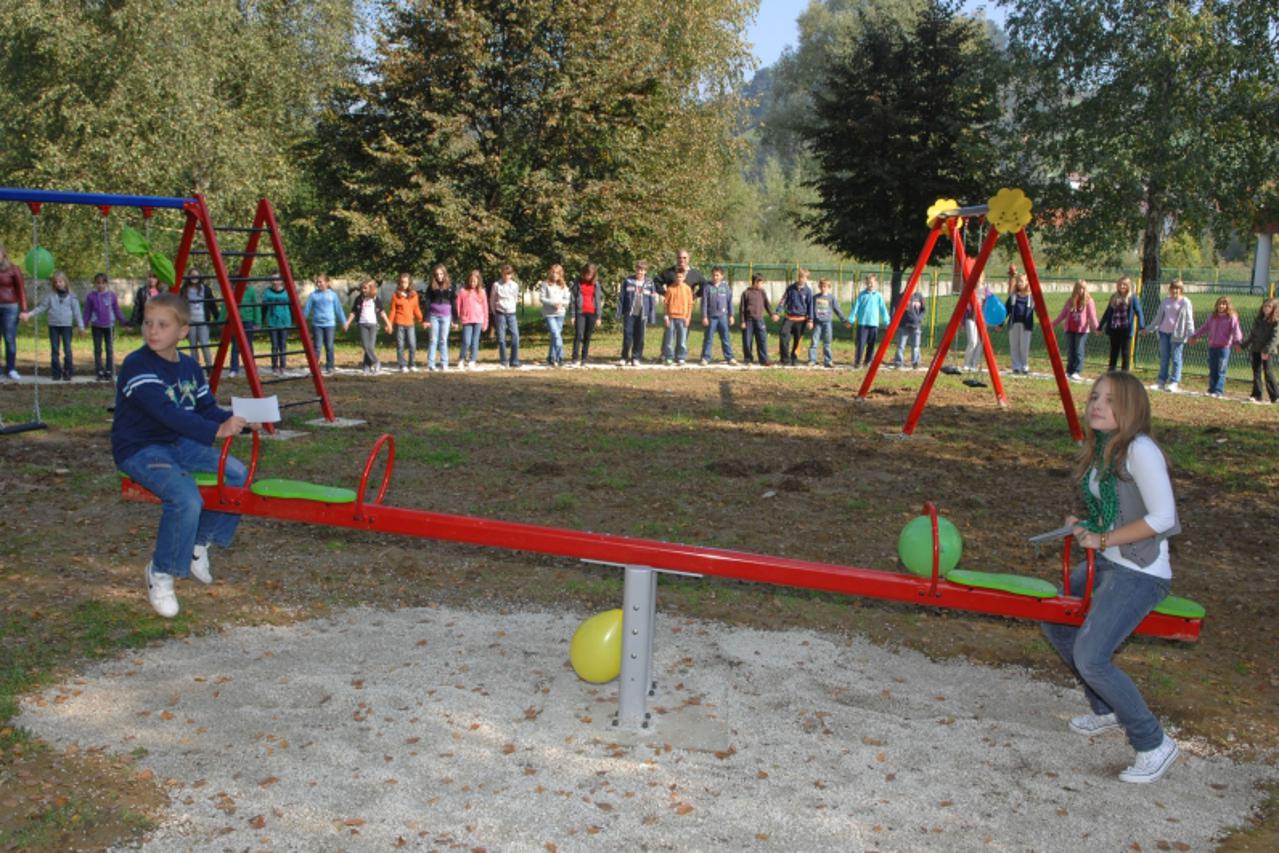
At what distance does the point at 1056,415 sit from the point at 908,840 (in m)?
10.9

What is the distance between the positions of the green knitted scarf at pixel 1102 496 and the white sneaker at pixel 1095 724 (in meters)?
0.87

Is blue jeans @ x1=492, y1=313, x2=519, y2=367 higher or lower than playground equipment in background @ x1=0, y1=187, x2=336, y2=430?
lower

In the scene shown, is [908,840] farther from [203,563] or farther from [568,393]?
[568,393]

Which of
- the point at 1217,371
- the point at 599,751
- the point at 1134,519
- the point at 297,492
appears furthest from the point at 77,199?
the point at 1217,371

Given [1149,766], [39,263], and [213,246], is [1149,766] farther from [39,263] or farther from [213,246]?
[39,263]

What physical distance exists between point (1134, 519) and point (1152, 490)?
19 cm

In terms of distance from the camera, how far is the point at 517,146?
23.6 metres

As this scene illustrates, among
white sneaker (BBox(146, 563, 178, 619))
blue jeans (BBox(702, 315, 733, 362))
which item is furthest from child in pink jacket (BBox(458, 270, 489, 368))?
white sneaker (BBox(146, 563, 178, 619))

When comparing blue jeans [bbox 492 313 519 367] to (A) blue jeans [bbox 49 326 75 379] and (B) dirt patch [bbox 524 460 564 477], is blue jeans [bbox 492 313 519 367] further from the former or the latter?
(B) dirt patch [bbox 524 460 564 477]

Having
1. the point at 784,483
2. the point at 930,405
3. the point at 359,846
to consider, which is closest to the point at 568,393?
the point at 930,405

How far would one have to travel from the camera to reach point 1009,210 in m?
10.6

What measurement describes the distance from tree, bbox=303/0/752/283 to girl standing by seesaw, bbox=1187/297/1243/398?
11.6m

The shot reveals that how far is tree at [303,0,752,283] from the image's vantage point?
22531 millimetres

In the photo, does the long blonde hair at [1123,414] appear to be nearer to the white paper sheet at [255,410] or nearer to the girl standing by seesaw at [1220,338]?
the white paper sheet at [255,410]
